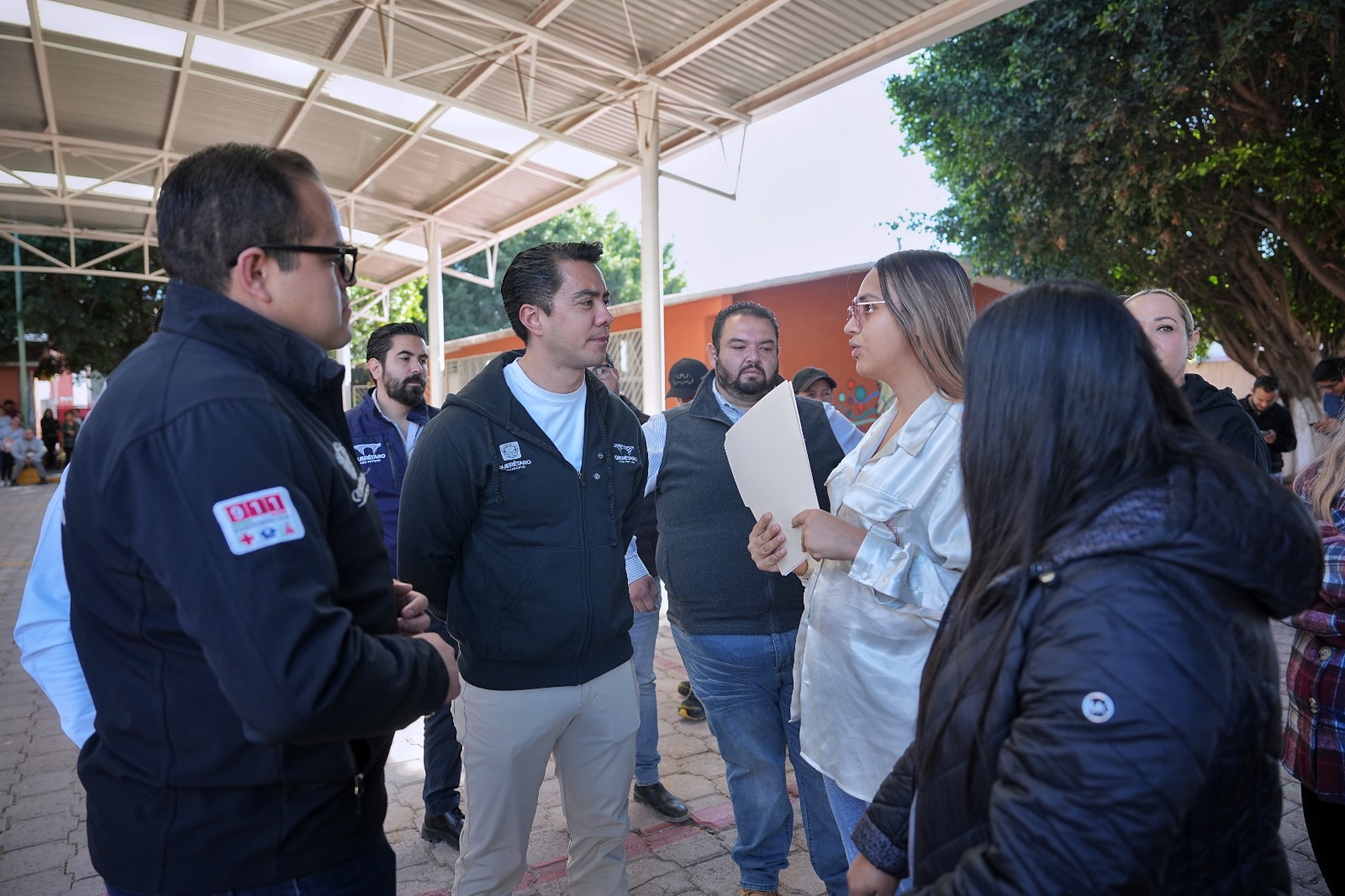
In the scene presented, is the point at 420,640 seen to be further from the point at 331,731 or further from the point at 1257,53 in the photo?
the point at 1257,53

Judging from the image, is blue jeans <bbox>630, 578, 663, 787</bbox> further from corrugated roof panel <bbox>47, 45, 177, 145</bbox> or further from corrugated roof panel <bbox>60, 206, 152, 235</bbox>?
corrugated roof panel <bbox>60, 206, 152, 235</bbox>

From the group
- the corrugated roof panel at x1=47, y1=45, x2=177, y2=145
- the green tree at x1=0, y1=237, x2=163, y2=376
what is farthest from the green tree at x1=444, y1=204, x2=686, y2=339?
the corrugated roof panel at x1=47, y1=45, x2=177, y2=145

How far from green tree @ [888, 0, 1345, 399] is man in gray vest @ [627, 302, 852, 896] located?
8294mm

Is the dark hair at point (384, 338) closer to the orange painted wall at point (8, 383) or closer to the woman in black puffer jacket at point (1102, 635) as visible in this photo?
the woman in black puffer jacket at point (1102, 635)

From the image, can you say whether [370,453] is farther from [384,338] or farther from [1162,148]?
[1162,148]

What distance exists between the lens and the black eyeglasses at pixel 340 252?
5.07 feet

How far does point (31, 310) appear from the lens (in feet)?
81.4

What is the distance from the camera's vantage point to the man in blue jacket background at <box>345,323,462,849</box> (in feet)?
12.7

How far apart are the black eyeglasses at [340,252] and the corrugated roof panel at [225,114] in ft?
34.7

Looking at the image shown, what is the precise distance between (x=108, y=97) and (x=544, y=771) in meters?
11.7

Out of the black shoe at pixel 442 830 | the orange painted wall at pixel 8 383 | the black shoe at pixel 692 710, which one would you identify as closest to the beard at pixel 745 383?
the black shoe at pixel 442 830

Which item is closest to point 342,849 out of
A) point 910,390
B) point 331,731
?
point 331,731

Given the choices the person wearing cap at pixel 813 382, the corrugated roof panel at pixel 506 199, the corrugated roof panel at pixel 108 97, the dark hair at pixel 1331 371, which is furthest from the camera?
the corrugated roof panel at pixel 506 199

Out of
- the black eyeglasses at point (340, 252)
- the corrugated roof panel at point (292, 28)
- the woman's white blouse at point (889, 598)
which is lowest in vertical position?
the woman's white blouse at point (889, 598)
